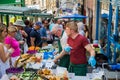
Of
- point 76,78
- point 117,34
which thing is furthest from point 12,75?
point 117,34

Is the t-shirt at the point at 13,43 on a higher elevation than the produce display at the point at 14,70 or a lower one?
higher

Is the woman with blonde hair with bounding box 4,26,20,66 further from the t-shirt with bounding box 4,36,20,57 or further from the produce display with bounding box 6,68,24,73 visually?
the produce display with bounding box 6,68,24,73

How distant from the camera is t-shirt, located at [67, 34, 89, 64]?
689cm

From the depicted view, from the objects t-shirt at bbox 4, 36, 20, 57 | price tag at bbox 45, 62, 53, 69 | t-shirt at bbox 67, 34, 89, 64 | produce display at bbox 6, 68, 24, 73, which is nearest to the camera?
produce display at bbox 6, 68, 24, 73

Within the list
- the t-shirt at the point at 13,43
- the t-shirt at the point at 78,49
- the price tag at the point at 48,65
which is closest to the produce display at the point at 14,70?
the price tag at the point at 48,65

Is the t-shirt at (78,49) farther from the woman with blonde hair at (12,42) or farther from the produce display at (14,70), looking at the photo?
the woman with blonde hair at (12,42)

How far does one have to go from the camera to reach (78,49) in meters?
6.95

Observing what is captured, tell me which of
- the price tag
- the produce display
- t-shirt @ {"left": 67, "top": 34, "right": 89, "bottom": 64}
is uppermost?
t-shirt @ {"left": 67, "top": 34, "right": 89, "bottom": 64}

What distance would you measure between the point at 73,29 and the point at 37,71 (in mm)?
1004

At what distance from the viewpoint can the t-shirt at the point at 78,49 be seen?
6887 millimetres

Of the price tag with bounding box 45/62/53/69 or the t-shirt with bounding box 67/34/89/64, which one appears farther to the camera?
the price tag with bounding box 45/62/53/69

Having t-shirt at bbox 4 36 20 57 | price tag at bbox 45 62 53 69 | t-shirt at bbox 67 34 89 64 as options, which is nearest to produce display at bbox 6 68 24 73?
price tag at bbox 45 62 53 69

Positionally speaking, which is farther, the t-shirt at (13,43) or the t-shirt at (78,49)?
the t-shirt at (13,43)

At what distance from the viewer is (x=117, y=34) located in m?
Result: 9.25
